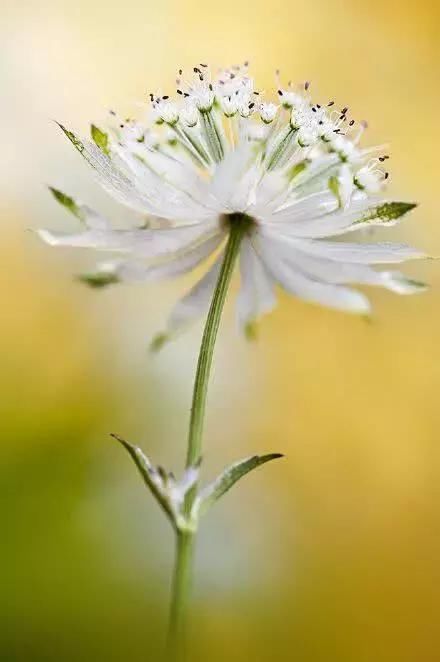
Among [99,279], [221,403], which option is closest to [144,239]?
[99,279]

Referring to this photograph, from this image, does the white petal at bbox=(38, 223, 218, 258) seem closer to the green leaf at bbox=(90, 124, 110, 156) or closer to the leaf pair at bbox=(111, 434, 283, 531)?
the green leaf at bbox=(90, 124, 110, 156)

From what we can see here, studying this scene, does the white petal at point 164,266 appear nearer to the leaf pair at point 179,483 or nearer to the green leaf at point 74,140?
the green leaf at point 74,140

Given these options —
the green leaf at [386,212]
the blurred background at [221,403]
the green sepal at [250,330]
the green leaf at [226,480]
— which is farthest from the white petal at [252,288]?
the blurred background at [221,403]

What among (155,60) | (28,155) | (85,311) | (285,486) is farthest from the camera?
(155,60)

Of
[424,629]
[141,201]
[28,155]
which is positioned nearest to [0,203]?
[28,155]

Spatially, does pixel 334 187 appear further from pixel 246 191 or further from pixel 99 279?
pixel 99 279

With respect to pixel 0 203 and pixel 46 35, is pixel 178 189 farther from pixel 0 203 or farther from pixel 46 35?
pixel 46 35

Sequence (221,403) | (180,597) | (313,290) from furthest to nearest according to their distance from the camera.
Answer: (221,403) < (313,290) < (180,597)
